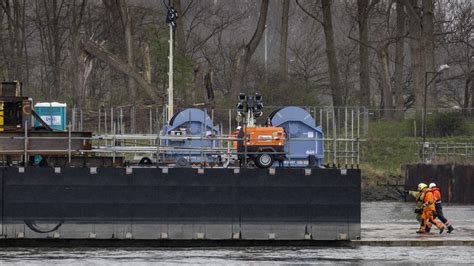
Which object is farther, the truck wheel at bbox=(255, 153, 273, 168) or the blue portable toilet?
the blue portable toilet

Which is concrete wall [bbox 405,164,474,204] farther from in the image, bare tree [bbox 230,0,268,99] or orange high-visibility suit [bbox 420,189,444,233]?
orange high-visibility suit [bbox 420,189,444,233]

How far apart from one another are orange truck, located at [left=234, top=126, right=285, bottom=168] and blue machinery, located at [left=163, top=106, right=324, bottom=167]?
7.34ft

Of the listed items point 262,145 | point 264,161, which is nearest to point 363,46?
point 262,145

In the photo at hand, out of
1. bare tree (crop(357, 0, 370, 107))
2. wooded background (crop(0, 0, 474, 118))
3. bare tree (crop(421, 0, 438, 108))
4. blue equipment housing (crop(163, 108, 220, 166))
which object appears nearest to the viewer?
blue equipment housing (crop(163, 108, 220, 166))

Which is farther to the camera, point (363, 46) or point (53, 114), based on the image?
point (363, 46)

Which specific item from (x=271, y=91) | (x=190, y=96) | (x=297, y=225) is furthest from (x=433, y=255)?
(x=271, y=91)

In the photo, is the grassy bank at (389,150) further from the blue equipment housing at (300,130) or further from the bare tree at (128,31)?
the blue equipment housing at (300,130)

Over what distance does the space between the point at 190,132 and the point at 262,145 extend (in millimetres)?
5945

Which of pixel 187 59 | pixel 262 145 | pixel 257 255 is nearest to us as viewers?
pixel 257 255

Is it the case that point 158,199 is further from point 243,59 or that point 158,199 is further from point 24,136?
point 243,59

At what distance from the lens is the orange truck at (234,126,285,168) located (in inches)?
1369

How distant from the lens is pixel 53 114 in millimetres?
37844

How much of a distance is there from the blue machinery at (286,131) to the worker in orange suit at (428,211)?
348 centimetres

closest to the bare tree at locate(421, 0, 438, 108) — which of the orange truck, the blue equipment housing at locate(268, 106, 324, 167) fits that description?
the blue equipment housing at locate(268, 106, 324, 167)
